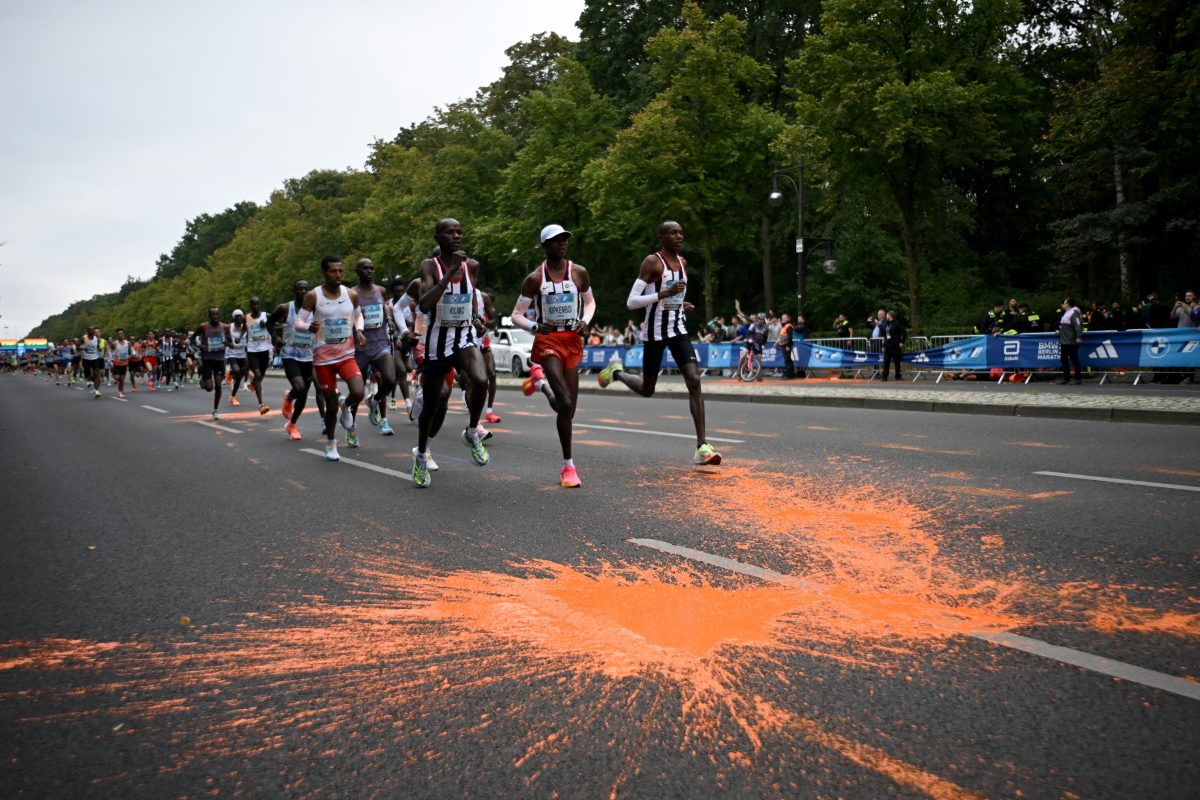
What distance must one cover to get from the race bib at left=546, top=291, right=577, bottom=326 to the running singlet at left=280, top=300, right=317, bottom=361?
581cm

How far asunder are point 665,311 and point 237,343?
12941 mm

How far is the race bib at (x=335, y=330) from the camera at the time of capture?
969 cm

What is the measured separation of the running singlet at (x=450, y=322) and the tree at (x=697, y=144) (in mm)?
27031

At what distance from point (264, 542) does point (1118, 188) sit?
109ft

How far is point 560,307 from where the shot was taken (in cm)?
733

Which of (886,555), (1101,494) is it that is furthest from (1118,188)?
(886,555)

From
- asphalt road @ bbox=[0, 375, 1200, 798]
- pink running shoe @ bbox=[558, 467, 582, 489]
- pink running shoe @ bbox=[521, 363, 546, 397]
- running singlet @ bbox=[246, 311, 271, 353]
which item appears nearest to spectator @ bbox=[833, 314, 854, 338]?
running singlet @ bbox=[246, 311, 271, 353]

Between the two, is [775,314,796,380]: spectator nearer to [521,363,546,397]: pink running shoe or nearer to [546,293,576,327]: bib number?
[521,363,546,397]: pink running shoe

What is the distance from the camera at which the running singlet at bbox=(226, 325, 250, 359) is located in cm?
1825

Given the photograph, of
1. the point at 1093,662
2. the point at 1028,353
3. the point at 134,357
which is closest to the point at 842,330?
the point at 1028,353

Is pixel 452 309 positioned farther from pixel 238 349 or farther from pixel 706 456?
pixel 238 349

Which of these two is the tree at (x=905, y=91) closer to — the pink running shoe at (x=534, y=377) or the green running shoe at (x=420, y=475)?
the pink running shoe at (x=534, y=377)

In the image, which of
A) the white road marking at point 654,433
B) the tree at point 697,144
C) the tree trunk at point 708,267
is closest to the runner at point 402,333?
the white road marking at point 654,433

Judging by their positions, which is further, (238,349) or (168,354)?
(168,354)
